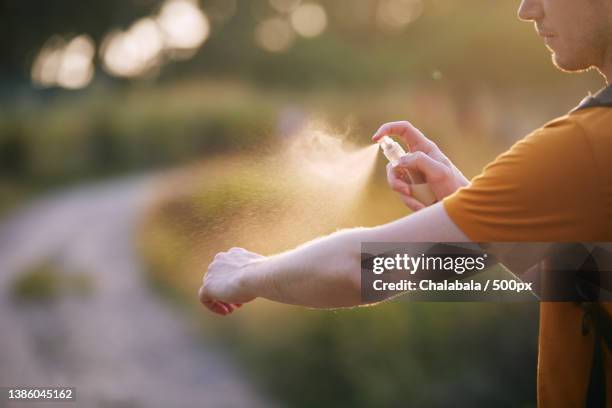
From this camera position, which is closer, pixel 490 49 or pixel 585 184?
pixel 585 184

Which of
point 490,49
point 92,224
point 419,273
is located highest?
point 490,49

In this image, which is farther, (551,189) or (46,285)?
(46,285)

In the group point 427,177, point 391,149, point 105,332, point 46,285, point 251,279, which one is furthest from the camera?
point 46,285

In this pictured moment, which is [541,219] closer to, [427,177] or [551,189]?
[551,189]

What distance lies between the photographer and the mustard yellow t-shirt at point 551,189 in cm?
109

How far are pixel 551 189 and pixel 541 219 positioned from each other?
0.16 ft

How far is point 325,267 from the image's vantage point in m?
1.22

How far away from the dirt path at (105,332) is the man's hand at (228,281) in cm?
296

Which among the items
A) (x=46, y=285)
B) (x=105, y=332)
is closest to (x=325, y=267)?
(x=105, y=332)

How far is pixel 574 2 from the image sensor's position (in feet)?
4.06

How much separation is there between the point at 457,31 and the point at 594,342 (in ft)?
17.7

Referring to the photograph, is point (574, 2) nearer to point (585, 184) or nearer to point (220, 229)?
point (585, 184)

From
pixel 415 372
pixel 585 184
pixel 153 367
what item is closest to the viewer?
pixel 585 184

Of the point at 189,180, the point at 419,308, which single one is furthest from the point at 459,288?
the point at 189,180
